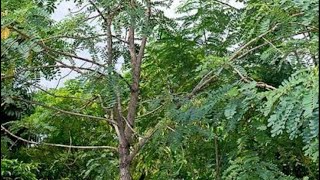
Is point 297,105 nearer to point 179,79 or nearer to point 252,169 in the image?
point 252,169

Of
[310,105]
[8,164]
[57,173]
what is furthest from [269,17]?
[57,173]

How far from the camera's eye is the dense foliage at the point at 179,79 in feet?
5.79

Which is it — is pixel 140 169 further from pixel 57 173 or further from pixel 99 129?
pixel 57 173

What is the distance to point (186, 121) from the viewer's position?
79.5 inches

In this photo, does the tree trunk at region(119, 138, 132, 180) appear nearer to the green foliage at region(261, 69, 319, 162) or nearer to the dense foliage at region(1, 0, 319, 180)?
the dense foliage at region(1, 0, 319, 180)

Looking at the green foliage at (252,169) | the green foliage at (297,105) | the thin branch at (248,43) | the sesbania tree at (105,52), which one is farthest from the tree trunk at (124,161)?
the green foliage at (297,105)

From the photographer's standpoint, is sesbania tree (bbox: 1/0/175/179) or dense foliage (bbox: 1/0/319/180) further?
sesbania tree (bbox: 1/0/175/179)

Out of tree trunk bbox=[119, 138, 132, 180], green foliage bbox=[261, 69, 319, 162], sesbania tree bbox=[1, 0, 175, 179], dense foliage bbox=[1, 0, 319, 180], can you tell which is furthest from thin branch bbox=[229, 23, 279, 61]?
tree trunk bbox=[119, 138, 132, 180]

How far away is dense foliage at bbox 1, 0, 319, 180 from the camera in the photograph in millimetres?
1765

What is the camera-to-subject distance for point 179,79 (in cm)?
280

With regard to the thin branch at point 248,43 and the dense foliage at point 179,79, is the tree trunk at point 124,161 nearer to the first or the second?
the dense foliage at point 179,79

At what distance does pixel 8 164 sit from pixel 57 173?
96cm

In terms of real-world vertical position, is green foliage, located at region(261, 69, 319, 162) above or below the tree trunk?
above

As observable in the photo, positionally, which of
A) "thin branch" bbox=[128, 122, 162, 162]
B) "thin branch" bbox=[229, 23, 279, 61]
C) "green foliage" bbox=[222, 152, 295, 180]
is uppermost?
"thin branch" bbox=[229, 23, 279, 61]
